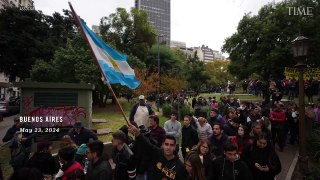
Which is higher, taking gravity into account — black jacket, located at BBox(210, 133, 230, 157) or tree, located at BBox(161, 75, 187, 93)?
tree, located at BBox(161, 75, 187, 93)

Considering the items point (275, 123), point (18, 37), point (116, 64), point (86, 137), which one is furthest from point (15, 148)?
point (18, 37)

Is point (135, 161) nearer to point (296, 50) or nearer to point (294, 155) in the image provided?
point (296, 50)

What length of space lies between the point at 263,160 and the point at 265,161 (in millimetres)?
39

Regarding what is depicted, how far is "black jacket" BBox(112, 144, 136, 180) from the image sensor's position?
517cm

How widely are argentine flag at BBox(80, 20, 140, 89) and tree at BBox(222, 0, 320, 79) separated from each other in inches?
963

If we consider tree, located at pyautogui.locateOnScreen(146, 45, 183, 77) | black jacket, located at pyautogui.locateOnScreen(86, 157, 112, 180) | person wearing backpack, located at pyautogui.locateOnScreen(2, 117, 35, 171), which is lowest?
person wearing backpack, located at pyautogui.locateOnScreen(2, 117, 35, 171)


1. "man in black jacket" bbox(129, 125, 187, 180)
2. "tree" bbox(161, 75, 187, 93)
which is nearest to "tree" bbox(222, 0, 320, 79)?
"tree" bbox(161, 75, 187, 93)

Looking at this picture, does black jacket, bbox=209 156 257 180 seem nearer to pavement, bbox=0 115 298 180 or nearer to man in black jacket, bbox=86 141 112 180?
man in black jacket, bbox=86 141 112 180

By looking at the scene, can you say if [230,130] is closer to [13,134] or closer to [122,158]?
[122,158]

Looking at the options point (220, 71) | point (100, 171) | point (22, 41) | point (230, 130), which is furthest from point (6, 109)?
point (220, 71)

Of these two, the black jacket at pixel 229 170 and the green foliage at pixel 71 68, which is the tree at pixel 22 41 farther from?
the black jacket at pixel 229 170

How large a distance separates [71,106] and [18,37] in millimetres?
30492

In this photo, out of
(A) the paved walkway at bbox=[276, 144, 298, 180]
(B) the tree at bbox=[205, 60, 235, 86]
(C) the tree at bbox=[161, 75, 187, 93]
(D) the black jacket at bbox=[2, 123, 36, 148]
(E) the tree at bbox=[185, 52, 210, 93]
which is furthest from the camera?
Result: (B) the tree at bbox=[205, 60, 235, 86]

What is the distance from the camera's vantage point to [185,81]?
4762 cm
